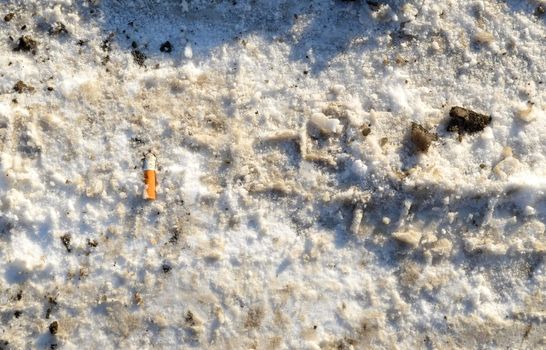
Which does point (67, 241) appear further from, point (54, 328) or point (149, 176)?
point (149, 176)

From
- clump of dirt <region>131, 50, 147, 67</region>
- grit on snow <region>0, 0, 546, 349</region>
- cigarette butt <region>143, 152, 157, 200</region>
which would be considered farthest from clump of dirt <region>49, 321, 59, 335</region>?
clump of dirt <region>131, 50, 147, 67</region>

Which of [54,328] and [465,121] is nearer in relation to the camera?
[54,328]

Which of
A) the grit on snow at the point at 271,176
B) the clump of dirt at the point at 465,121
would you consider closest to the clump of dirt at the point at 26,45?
the grit on snow at the point at 271,176

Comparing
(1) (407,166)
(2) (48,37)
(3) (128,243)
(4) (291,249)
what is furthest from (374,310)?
(2) (48,37)

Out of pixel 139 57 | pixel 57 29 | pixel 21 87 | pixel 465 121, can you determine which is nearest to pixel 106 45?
pixel 139 57

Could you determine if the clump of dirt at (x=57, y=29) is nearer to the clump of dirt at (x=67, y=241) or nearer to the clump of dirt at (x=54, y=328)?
the clump of dirt at (x=67, y=241)

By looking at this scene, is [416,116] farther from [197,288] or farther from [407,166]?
[197,288]
